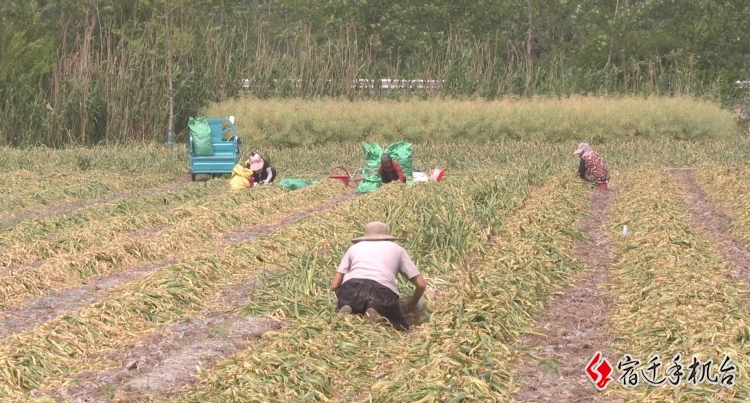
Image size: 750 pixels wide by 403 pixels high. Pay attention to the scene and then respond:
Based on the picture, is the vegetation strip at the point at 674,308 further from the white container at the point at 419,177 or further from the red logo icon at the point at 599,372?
the white container at the point at 419,177

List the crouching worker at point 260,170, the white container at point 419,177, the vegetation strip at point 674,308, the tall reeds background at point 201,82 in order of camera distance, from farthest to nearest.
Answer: the tall reeds background at point 201,82, the crouching worker at point 260,170, the white container at point 419,177, the vegetation strip at point 674,308

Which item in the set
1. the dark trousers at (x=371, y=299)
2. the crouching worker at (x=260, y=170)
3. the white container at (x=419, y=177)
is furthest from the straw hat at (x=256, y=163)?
the dark trousers at (x=371, y=299)

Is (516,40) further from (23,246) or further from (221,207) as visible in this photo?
(23,246)

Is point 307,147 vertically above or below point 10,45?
below

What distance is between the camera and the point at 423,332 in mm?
8227

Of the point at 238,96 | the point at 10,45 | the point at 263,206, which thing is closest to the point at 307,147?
the point at 238,96

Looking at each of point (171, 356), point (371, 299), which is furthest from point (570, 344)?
point (171, 356)

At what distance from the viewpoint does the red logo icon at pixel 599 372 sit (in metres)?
7.25

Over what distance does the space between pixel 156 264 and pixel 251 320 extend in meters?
3.54

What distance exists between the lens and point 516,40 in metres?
43.4

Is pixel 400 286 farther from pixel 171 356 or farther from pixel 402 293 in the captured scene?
pixel 171 356

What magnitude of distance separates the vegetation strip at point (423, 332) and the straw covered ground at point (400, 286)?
2 cm

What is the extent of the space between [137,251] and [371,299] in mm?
4524

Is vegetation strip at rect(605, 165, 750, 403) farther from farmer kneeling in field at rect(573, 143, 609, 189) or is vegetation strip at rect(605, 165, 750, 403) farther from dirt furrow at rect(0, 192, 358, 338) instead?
farmer kneeling in field at rect(573, 143, 609, 189)
